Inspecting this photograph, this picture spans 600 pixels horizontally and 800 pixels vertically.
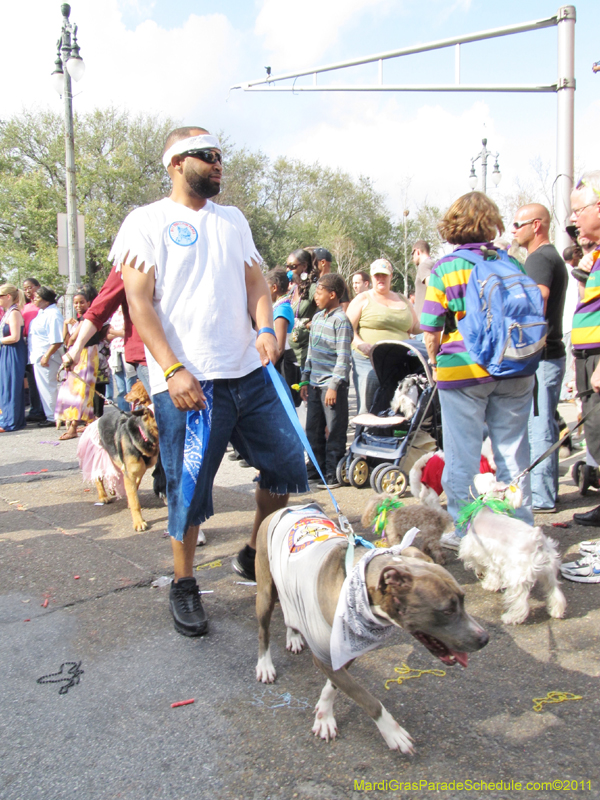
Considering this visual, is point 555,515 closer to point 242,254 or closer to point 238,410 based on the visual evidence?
point 238,410

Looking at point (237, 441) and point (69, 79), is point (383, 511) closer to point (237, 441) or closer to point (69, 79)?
point (237, 441)

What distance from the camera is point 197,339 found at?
295cm

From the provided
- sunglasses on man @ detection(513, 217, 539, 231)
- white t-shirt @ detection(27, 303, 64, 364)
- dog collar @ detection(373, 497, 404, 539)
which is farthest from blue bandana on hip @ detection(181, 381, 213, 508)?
white t-shirt @ detection(27, 303, 64, 364)

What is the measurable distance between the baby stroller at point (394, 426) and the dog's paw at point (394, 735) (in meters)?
3.18

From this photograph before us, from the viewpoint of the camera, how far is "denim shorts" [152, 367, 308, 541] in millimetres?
2998

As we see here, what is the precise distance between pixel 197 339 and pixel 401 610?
1640mm

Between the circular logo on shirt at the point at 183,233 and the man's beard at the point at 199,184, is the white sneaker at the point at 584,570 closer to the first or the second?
the circular logo on shirt at the point at 183,233

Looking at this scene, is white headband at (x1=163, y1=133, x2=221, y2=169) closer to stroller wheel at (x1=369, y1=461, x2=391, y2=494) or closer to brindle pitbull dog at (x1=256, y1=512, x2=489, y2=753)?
brindle pitbull dog at (x1=256, y1=512, x2=489, y2=753)

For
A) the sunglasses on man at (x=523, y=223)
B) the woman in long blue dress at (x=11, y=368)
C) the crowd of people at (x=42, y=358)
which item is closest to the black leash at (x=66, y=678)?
the sunglasses on man at (x=523, y=223)

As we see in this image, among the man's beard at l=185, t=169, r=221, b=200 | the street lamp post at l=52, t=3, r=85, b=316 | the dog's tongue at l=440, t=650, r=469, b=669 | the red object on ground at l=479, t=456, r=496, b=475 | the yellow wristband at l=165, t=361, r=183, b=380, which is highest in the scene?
the street lamp post at l=52, t=3, r=85, b=316

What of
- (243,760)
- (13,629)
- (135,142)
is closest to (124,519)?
(13,629)

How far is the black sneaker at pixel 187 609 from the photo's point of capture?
2.98 meters

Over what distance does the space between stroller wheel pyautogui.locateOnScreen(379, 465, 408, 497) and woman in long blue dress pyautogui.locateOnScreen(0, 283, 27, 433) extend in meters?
6.89

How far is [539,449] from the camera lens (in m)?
4.65
